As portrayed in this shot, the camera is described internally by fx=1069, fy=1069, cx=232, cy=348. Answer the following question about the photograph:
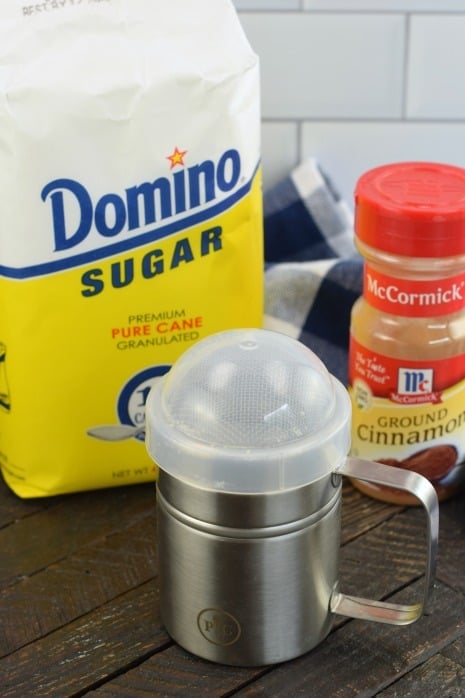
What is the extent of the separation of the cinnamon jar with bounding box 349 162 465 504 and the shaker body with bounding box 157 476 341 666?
14cm

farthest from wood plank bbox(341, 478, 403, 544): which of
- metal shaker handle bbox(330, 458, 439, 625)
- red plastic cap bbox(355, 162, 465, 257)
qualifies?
red plastic cap bbox(355, 162, 465, 257)

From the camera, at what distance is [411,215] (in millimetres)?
697

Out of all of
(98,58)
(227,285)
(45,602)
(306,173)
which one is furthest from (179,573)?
(306,173)

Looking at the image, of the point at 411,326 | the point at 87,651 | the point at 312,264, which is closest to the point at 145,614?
the point at 87,651

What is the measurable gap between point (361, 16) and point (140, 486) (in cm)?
46

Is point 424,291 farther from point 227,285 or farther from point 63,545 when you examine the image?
point 63,545

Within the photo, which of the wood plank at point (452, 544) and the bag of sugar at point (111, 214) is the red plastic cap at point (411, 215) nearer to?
the bag of sugar at point (111, 214)

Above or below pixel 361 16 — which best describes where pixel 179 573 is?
below

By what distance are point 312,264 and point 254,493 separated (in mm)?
393

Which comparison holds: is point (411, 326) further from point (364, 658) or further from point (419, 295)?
point (364, 658)

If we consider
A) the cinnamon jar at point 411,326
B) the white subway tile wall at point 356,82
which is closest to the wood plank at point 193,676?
the cinnamon jar at point 411,326

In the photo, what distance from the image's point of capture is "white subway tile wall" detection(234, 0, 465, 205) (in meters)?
0.96

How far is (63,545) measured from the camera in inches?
30.4

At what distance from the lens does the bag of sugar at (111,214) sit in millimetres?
711
